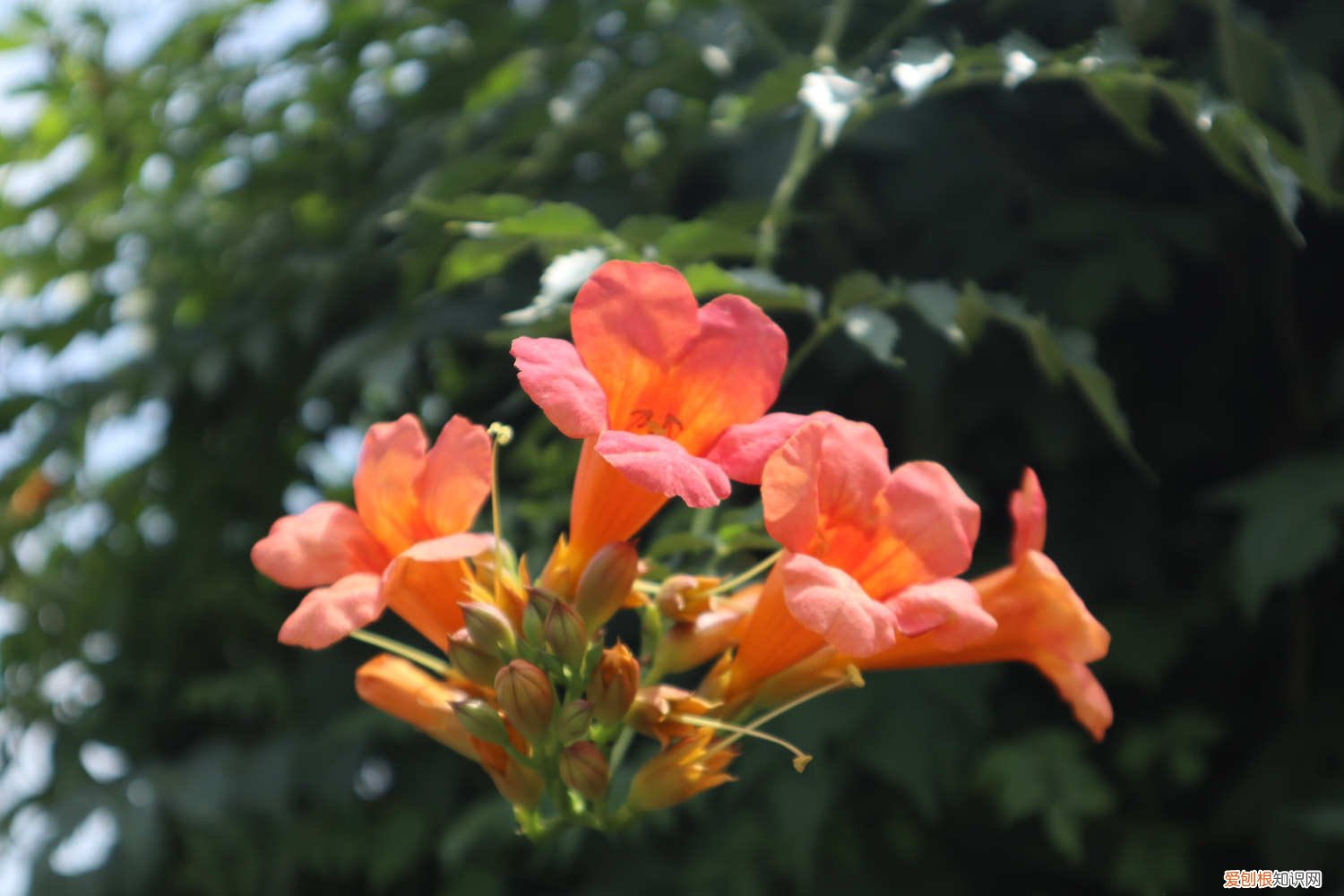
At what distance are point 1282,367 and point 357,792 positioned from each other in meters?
2.68

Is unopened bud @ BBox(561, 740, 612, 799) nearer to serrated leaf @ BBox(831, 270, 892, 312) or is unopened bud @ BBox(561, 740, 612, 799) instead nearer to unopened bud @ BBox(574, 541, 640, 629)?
unopened bud @ BBox(574, 541, 640, 629)

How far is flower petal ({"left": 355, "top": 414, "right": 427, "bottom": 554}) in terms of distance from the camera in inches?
54.4

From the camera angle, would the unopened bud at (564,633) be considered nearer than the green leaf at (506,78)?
Answer: Yes

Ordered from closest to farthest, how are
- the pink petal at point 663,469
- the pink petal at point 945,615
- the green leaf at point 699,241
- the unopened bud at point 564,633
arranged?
the pink petal at point 663,469 → the pink petal at point 945,615 → the unopened bud at point 564,633 → the green leaf at point 699,241

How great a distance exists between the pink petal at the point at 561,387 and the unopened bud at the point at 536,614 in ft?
0.81

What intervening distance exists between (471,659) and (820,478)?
1.47 feet

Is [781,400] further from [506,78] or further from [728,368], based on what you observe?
[728,368]

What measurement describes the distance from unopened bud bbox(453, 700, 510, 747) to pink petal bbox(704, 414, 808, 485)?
0.40 m

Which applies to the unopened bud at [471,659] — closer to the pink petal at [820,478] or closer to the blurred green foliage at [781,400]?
the pink petal at [820,478]

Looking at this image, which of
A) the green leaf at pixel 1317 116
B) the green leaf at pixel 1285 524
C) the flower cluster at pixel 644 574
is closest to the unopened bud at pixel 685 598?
the flower cluster at pixel 644 574

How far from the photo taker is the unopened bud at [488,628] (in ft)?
4.40

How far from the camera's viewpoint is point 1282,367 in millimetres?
3162

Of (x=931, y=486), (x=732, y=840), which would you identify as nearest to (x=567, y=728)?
(x=931, y=486)

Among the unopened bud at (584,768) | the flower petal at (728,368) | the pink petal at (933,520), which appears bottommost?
the unopened bud at (584,768)
